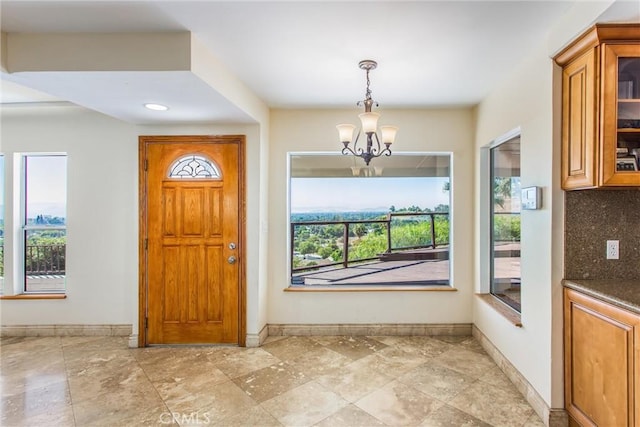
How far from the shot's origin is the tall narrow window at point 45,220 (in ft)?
12.4

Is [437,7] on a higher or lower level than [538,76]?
higher

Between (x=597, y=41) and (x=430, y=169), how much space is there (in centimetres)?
207

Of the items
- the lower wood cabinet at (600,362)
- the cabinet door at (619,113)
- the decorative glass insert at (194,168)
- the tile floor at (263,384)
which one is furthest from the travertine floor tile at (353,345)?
the cabinet door at (619,113)

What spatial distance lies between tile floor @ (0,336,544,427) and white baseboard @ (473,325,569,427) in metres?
0.05

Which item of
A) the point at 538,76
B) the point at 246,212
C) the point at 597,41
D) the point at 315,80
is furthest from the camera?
the point at 246,212

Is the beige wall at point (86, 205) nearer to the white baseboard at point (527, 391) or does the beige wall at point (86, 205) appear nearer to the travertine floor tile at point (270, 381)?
the travertine floor tile at point (270, 381)

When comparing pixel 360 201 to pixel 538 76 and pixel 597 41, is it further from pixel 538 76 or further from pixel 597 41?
pixel 597 41

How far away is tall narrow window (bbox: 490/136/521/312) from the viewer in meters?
2.93

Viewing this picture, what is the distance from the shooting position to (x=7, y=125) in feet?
12.0

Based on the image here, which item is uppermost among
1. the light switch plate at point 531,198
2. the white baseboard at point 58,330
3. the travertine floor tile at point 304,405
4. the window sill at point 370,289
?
the light switch plate at point 531,198

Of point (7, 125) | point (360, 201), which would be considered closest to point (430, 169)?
point (360, 201)

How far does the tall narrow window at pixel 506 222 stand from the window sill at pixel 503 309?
5 cm

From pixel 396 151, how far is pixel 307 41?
1.84 m

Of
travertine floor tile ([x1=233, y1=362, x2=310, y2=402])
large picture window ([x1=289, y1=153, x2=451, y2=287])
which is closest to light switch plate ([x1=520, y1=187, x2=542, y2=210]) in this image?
large picture window ([x1=289, y1=153, x2=451, y2=287])
